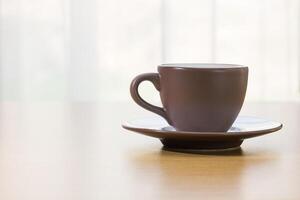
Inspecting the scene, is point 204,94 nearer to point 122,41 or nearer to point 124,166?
point 124,166

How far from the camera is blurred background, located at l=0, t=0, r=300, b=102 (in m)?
2.34

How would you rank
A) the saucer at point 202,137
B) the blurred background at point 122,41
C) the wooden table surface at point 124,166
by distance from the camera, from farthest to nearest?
the blurred background at point 122,41, the saucer at point 202,137, the wooden table surface at point 124,166

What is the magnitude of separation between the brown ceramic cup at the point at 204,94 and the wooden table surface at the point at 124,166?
0.14 feet

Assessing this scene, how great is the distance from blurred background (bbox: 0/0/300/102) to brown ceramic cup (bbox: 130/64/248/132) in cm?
164

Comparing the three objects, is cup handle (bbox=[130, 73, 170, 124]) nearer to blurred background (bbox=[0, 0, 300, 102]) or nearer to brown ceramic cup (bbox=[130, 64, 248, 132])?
brown ceramic cup (bbox=[130, 64, 248, 132])

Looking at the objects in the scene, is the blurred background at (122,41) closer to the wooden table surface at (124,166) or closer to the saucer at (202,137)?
the wooden table surface at (124,166)

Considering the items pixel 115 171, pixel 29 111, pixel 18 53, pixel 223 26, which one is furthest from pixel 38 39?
pixel 115 171

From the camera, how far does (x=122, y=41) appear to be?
2371mm

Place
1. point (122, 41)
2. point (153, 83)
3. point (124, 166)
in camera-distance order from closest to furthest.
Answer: point (124, 166), point (153, 83), point (122, 41)

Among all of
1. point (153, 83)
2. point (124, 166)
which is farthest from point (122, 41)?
point (124, 166)

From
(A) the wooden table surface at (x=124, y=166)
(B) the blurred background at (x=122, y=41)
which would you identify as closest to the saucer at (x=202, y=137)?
(A) the wooden table surface at (x=124, y=166)

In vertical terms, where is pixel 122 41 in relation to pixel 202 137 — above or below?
above

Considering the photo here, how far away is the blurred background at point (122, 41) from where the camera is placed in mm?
2342

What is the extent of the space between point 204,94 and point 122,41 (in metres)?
1.70
